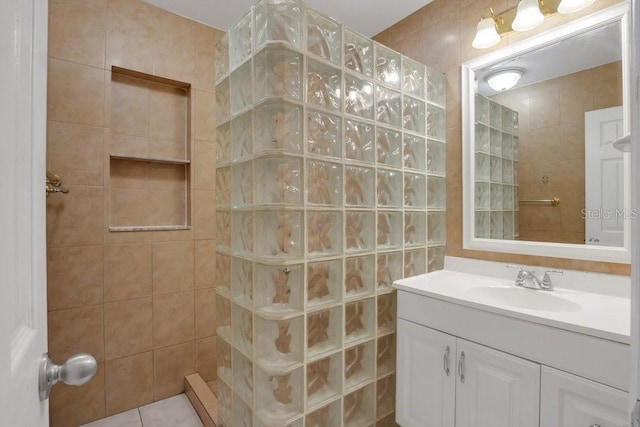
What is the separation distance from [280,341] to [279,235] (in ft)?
1.36

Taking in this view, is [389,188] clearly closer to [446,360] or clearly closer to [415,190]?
[415,190]

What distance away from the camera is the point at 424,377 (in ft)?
4.41

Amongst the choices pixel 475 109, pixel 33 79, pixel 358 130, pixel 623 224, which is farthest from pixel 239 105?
pixel 623 224

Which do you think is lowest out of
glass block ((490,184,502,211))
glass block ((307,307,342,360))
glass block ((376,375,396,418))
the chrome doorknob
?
glass block ((376,375,396,418))

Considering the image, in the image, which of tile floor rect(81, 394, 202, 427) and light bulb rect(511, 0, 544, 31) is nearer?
light bulb rect(511, 0, 544, 31)

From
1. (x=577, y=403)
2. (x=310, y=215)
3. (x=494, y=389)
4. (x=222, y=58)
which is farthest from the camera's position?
(x=222, y=58)

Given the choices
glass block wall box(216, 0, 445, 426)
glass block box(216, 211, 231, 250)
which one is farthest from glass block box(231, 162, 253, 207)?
glass block box(216, 211, 231, 250)

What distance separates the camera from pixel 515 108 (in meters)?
1.59

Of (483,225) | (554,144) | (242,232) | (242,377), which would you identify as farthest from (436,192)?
(242,377)

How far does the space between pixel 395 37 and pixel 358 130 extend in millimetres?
1162

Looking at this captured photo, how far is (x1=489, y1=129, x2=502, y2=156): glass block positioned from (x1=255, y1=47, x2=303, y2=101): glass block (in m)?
1.14

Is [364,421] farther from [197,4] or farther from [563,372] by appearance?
[197,4]

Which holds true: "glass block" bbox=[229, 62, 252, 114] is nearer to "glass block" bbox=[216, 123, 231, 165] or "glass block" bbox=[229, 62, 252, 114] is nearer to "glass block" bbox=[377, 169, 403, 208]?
"glass block" bbox=[216, 123, 231, 165]

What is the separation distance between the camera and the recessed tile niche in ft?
6.19
